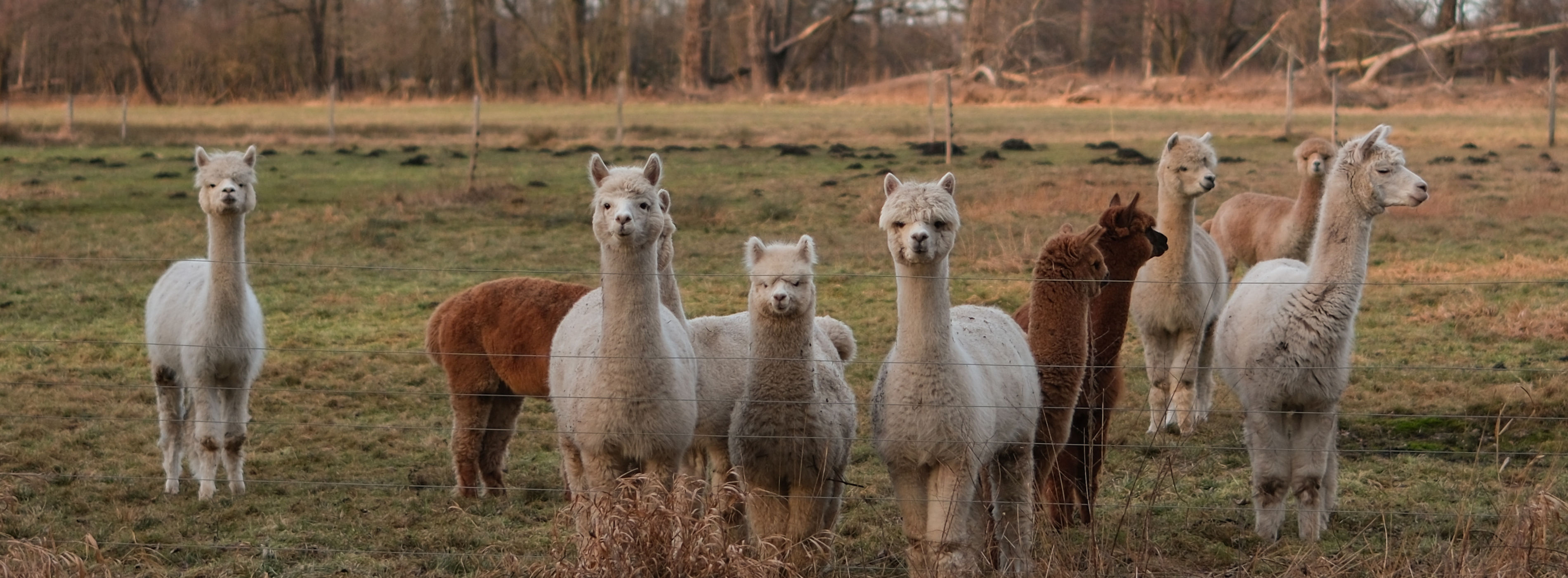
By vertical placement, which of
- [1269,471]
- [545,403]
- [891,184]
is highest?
[891,184]

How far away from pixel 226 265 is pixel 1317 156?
6814 millimetres

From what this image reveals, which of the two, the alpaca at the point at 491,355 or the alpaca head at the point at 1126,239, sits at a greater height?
the alpaca head at the point at 1126,239

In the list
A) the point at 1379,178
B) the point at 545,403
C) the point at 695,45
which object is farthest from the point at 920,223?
the point at 695,45

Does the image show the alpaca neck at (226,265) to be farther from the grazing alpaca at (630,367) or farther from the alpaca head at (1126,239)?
the alpaca head at (1126,239)

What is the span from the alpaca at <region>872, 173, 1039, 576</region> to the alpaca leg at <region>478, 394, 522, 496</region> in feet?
8.07

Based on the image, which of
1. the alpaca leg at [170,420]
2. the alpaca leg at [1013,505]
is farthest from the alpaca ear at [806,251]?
the alpaca leg at [170,420]

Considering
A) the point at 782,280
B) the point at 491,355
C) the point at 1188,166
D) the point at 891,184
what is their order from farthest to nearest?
the point at 1188,166 < the point at 491,355 < the point at 891,184 < the point at 782,280

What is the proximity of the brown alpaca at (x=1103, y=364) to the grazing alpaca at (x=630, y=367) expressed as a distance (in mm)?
1581

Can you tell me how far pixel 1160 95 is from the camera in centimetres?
3603

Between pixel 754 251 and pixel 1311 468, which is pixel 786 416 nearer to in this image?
pixel 754 251

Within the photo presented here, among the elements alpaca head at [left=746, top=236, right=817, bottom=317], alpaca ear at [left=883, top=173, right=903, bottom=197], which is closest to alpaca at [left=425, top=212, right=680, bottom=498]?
alpaca head at [left=746, top=236, right=817, bottom=317]

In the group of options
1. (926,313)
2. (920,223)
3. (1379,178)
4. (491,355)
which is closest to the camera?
(920,223)

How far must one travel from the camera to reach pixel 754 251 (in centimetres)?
470

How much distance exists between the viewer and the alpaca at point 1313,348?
527 cm
